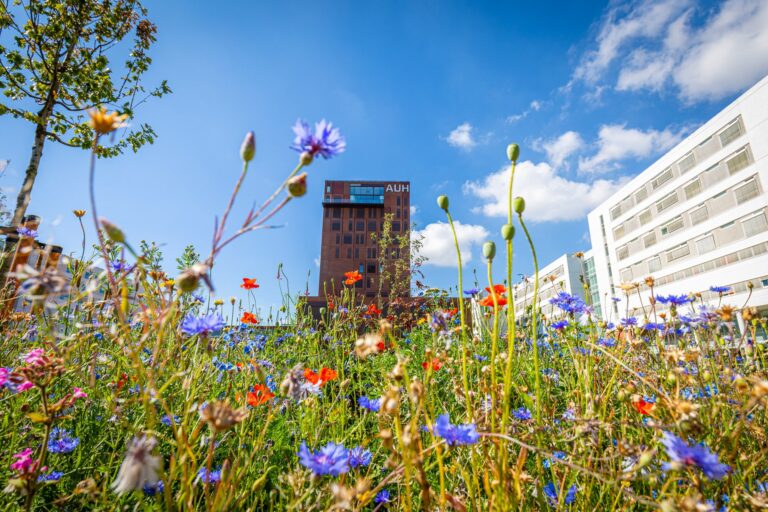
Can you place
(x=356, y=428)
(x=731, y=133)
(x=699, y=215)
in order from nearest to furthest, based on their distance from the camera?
(x=356, y=428), (x=731, y=133), (x=699, y=215)

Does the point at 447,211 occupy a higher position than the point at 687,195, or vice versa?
the point at 687,195

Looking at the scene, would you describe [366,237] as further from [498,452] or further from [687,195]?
[498,452]

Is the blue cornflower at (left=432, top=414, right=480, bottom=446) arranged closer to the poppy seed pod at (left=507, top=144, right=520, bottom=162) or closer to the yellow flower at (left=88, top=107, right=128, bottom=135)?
the poppy seed pod at (left=507, top=144, right=520, bottom=162)

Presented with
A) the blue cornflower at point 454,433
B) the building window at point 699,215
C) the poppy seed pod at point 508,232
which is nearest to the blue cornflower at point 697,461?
the blue cornflower at point 454,433

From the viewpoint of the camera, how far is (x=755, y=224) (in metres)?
18.5

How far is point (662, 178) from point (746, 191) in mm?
6196

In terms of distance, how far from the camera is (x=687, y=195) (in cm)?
2286

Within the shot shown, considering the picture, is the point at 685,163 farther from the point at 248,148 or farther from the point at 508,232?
the point at 248,148

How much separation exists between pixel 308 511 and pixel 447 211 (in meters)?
0.67

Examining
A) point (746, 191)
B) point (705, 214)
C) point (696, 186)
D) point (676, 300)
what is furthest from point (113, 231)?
point (696, 186)

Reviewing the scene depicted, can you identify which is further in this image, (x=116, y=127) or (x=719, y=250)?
(x=719, y=250)

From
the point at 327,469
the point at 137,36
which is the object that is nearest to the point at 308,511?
the point at 327,469

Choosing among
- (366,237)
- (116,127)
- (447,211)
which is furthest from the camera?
(366,237)

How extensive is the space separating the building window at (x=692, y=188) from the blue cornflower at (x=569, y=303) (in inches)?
1070
